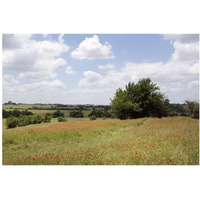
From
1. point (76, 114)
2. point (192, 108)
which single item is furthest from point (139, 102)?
point (76, 114)

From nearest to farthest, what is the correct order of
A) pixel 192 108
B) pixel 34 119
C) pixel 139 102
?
pixel 34 119 < pixel 192 108 < pixel 139 102

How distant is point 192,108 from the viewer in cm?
1602

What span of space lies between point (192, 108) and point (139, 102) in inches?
249

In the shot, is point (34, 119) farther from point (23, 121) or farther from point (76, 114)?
point (76, 114)

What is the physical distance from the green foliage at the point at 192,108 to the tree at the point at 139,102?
555cm

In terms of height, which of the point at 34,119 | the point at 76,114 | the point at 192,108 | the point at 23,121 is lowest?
the point at 23,121

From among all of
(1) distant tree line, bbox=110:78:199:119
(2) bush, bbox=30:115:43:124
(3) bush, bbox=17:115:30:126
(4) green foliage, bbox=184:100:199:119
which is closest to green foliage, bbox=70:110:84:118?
(2) bush, bbox=30:115:43:124

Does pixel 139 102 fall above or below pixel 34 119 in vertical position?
above

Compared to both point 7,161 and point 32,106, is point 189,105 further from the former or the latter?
point 7,161

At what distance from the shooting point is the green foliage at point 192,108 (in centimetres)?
1550

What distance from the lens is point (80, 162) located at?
4.91 metres

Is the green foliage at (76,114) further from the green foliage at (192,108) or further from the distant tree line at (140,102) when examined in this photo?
the green foliage at (192,108)

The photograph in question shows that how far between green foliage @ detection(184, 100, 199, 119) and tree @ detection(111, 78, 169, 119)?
218 inches
